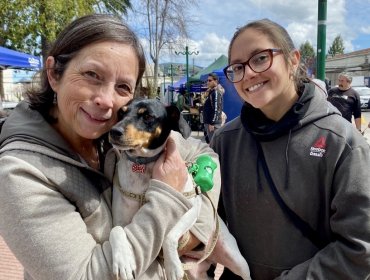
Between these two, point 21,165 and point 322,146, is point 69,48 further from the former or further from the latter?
point 322,146

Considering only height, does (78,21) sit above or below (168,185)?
above

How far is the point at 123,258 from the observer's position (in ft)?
4.83

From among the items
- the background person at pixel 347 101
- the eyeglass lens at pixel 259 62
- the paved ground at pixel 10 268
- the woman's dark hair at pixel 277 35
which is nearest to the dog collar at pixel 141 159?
the eyeglass lens at pixel 259 62

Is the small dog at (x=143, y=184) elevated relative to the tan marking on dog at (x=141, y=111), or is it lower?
lower

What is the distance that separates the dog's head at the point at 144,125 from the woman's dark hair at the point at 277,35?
626 mm

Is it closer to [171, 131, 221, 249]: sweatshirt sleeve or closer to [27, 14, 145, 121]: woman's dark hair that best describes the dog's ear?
[171, 131, 221, 249]: sweatshirt sleeve

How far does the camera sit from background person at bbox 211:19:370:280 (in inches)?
68.3

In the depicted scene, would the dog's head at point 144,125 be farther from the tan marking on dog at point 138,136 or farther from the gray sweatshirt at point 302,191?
the gray sweatshirt at point 302,191

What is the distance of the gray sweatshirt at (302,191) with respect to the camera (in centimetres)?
172

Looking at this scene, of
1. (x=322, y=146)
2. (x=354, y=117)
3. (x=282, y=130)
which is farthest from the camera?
(x=354, y=117)

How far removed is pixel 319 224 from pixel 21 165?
1.46 metres

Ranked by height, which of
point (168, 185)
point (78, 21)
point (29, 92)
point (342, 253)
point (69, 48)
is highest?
point (78, 21)

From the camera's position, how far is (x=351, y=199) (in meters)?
1.70

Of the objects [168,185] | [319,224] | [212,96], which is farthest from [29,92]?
[212,96]
